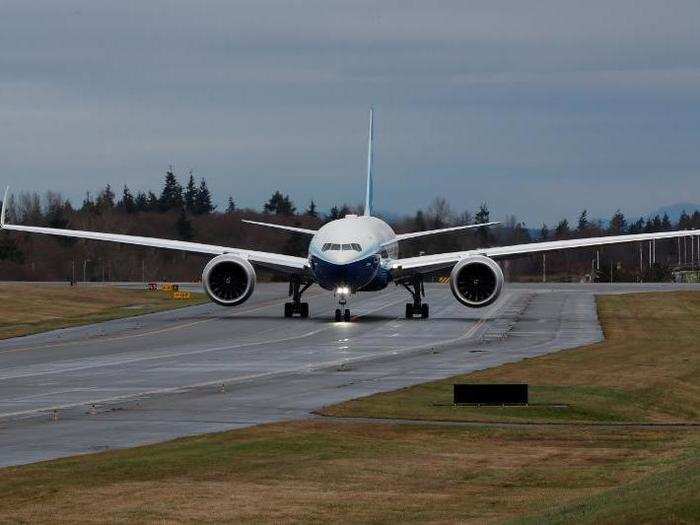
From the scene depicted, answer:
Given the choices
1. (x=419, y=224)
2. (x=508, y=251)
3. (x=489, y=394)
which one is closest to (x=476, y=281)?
(x=508, y=251)

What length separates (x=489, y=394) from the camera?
3856cm

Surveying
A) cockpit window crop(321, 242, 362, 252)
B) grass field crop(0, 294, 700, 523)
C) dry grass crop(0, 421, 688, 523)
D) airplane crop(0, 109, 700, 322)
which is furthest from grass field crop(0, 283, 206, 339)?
dry grass crop(0, 421, 688, 523)

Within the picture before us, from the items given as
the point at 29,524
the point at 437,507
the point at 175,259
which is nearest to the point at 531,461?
the point at 437,507

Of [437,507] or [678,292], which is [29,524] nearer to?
[437,507]

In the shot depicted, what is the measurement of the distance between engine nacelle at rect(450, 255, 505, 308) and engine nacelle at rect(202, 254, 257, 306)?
9696mm

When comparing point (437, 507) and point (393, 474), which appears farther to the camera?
point (393, 474)

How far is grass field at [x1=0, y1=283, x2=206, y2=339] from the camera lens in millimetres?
79919

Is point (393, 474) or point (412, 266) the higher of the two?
point (412, 266)

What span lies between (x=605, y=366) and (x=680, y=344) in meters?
12.5

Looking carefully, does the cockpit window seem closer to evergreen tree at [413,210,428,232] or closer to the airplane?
the airplane

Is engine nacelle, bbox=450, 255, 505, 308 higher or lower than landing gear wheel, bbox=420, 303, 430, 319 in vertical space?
higher

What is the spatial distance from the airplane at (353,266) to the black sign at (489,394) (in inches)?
1304

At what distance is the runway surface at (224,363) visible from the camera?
113 feet

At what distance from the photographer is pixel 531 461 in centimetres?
2823
